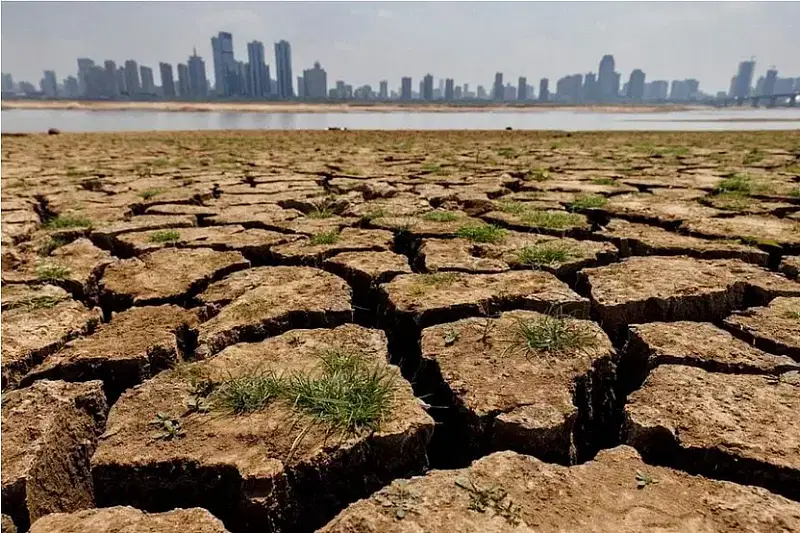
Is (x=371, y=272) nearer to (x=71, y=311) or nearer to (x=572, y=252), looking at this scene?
(x=572, y=252)

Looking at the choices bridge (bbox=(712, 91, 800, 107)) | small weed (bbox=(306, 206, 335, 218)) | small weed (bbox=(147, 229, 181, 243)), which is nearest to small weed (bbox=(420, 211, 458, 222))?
small weed (bbox=(306, 206, 335, 218))

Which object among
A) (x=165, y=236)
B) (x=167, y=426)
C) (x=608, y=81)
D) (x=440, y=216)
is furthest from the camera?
(x=608, y=81)

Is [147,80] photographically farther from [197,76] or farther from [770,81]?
[770,81]

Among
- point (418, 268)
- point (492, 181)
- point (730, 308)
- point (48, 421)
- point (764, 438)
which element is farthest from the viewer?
point (492, 181)

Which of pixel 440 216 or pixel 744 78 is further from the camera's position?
pixel 744 78

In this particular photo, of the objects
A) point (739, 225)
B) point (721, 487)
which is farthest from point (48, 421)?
point (739, 225)

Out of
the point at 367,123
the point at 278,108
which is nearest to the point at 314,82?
the point at 278,108

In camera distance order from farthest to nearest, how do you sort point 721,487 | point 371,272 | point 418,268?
1. point 418,268
2. point 371,272
3. point 721,487

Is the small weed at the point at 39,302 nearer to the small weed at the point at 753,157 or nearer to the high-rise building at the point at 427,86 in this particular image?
the small weed at the point at 753,157
